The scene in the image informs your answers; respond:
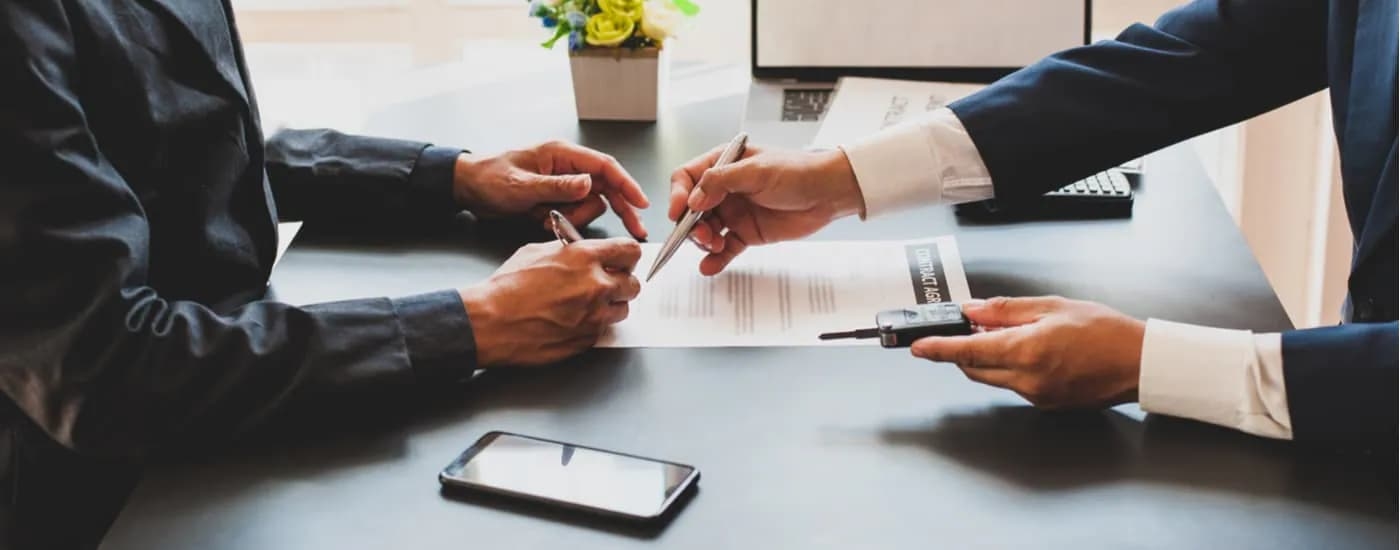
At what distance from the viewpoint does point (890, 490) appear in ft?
2.99

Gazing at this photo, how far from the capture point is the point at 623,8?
164 cm

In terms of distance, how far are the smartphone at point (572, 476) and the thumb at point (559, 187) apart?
0.45 metres

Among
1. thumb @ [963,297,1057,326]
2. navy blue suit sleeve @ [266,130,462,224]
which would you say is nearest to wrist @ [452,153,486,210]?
navy blue suit sleeve @ [266,130,462,224]

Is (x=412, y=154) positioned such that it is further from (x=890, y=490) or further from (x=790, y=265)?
(x=890, y=490)

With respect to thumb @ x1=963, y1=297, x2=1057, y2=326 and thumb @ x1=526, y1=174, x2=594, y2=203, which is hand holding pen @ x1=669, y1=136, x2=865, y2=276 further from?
thumb @ x1=963, y1=297, x2=1057, y2=326

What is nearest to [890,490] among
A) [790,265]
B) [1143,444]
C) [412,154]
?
[1143,444]

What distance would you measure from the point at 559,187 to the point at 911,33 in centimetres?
68

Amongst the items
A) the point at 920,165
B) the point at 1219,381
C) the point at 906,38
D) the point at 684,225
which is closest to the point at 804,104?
the point at 906,38

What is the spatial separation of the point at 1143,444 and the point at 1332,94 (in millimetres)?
448

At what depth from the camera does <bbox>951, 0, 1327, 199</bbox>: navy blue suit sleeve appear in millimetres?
1318

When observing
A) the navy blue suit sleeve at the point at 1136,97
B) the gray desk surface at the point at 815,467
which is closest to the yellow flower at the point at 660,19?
the navy blue suit sleeve at the point at 1136,97

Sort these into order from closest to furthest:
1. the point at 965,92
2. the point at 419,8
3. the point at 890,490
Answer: the point at 890,490 < the point at 965,92 < the point at 419,8

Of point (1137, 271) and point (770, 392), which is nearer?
point (770, 392)

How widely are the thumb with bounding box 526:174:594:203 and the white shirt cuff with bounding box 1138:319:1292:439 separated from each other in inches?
23.3
